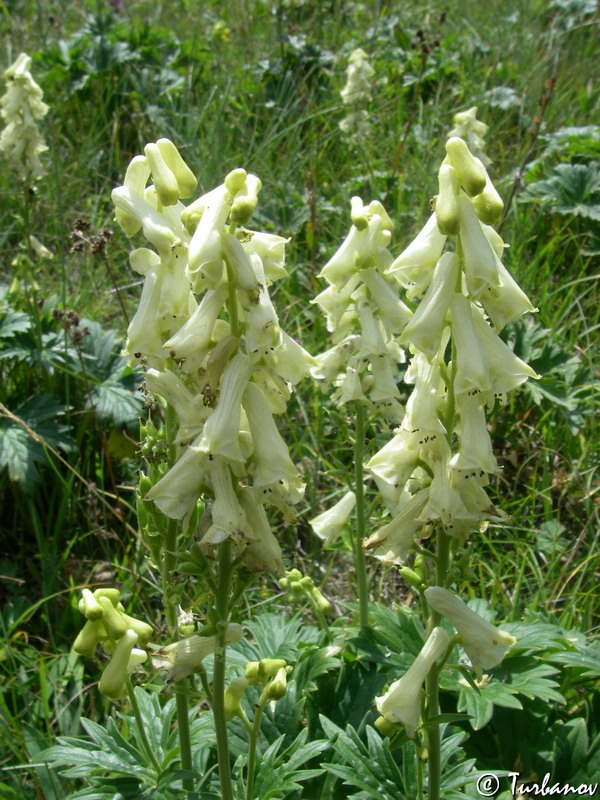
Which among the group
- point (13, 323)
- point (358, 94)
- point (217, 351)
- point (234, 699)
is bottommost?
point (234, 699)

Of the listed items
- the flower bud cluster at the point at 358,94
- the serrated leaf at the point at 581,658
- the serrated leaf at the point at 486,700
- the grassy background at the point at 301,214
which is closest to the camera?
the serrated leaf at the point at 486,700

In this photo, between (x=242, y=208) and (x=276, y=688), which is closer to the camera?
(x=242, y=208)

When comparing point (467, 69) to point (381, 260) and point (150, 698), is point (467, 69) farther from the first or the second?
point (150, 698)

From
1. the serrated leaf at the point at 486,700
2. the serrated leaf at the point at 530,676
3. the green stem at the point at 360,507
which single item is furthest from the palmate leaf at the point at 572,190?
the serrated leaf at the point at 486,700

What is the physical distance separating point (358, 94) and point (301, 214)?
1333 millimetres

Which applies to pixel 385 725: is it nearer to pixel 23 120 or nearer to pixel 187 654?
pixel 187 654

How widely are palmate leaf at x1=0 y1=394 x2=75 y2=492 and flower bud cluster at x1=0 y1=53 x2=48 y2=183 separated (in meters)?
1.59

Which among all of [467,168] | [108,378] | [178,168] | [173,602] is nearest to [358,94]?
[108,378]

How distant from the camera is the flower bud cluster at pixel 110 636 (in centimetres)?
185

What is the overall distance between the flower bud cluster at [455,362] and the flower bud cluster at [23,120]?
3661mm

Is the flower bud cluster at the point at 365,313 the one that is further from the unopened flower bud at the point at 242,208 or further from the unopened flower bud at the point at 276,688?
the unopened flower bud at the point at 276,688

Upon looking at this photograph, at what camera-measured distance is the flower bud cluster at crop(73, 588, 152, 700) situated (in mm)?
1850

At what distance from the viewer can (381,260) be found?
2486mm

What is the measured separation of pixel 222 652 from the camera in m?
1.76
